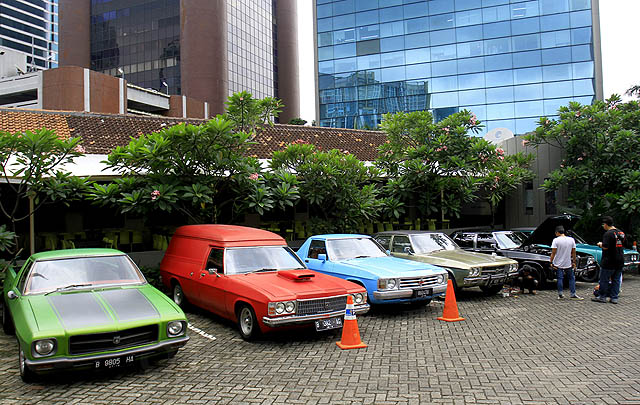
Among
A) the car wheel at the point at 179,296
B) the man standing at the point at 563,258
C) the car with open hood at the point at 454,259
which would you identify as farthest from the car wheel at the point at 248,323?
the man standing at the point at 563,258

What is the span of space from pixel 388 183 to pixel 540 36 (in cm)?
3483

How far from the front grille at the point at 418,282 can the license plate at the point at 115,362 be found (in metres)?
→ 4.74

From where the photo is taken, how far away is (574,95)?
133 ft

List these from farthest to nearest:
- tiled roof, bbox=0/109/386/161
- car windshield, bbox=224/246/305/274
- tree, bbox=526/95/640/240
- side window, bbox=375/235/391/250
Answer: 1. tree, bbox=526/95/640/240
2. tiled roof, bbox=0/109/386/161
3. side window, bbox=375/235/391/250
4. car windshield, bbox=224/246/305/274

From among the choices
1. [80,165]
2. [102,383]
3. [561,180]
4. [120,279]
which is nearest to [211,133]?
[80,165]

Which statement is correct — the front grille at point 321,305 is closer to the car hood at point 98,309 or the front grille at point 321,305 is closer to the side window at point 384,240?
the car hood at point 98,309

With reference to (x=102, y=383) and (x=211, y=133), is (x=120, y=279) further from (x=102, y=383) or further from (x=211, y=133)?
(x=211, y=133)

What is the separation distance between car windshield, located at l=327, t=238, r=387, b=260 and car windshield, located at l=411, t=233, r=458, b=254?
1393 millimetres

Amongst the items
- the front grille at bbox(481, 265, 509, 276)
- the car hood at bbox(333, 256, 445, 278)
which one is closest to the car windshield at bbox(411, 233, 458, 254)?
the front grille at bbox(481, 265, 509, 276)

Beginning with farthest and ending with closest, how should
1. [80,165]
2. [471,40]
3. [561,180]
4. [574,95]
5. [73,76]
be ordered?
[73,76] < [471,40] < [574,95] < [561,180] < [80,165]

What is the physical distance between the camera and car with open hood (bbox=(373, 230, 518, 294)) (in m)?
10.0

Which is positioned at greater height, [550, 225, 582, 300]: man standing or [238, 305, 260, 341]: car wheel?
[550, 225, 582, 300]: man standing

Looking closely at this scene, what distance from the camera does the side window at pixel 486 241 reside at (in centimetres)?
1273

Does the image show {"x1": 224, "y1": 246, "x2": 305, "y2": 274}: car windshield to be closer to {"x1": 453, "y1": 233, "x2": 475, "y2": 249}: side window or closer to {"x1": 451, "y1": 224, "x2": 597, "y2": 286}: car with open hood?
{"x1": 451, "y1": 224, "x2": 597, "y2": 286}: car with open hood
